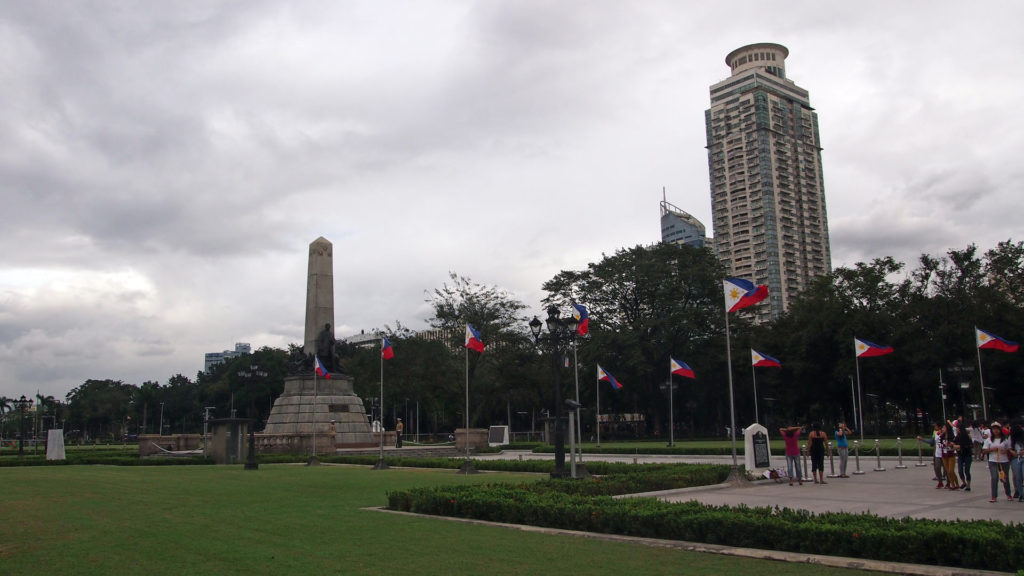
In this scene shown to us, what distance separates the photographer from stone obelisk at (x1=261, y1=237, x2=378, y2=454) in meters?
38.3

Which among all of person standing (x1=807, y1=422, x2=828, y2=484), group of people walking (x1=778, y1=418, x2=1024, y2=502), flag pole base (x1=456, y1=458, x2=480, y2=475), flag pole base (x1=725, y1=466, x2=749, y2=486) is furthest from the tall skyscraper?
flag pole base (x1=725, y1=466, x2=749, y2=486)

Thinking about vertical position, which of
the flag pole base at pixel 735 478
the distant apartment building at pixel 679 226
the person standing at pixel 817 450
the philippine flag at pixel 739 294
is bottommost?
the flag pole base at pixel 735 478

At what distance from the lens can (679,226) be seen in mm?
143250

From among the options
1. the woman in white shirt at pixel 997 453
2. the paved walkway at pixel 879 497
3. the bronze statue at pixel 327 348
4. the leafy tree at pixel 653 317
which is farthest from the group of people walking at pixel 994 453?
the leafy tree at pixel 653 317

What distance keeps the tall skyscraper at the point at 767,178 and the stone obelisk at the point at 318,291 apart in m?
86.4

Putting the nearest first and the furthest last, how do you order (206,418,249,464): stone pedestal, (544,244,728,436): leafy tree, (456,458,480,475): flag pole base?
(456,458,480,475): flag pole base < (206,418,249,464): stone pedestal < (544,244,728,436): leafy tree

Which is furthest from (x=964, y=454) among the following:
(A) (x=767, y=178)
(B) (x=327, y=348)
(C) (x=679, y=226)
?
(C) (x=679, y=226)

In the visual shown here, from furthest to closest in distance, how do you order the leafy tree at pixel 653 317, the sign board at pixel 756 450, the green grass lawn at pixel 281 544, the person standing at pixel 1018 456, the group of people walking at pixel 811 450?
the leafy tree at pixel 653 317 < the sign board at pixel 756 450 < the group of people walking at pixel 811 450 < the person standing at pixel 1018 456 < the green grass lawn at pixel 281 544

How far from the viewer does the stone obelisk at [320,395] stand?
126ft

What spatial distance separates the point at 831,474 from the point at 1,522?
19.0 meters

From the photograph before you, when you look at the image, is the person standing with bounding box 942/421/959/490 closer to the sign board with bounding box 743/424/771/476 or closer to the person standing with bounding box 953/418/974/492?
the person standing with bounding box 953/418/974/492

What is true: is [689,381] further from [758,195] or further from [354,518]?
[758,195]

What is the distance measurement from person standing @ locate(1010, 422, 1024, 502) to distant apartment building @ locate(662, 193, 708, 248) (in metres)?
127

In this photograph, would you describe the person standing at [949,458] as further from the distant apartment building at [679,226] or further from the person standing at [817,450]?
the distant apartment building at [679,226]
